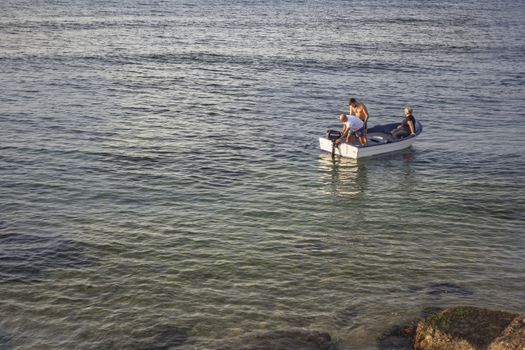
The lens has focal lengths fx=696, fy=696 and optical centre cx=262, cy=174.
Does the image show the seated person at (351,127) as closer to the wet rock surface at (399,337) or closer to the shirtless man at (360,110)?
the shirtless man at (360,110)

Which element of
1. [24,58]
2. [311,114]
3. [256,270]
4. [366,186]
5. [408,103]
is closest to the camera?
[256,270]

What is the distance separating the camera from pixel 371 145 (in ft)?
97.1

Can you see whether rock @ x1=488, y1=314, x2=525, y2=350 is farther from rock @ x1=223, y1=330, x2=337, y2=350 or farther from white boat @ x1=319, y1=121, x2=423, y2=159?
white boat @ x1=319, y1=121, x2=423, y2=159

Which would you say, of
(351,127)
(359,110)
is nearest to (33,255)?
(351,127)

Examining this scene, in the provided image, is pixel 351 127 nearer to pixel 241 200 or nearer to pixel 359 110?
pixel 359 110

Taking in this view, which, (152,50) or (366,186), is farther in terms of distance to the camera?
(152,50)

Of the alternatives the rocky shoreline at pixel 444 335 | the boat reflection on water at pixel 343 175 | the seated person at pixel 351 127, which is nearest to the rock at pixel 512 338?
the rocky shoreline at pixel 444 335

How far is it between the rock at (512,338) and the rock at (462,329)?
47mm

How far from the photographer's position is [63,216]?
75.5ft

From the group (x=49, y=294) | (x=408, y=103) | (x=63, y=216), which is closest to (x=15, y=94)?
(x=63, y=216)

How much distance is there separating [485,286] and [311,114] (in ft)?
67.7

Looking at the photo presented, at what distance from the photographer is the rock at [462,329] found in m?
13.6

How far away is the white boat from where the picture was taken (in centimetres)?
2948

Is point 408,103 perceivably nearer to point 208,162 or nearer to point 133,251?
point 208,162
